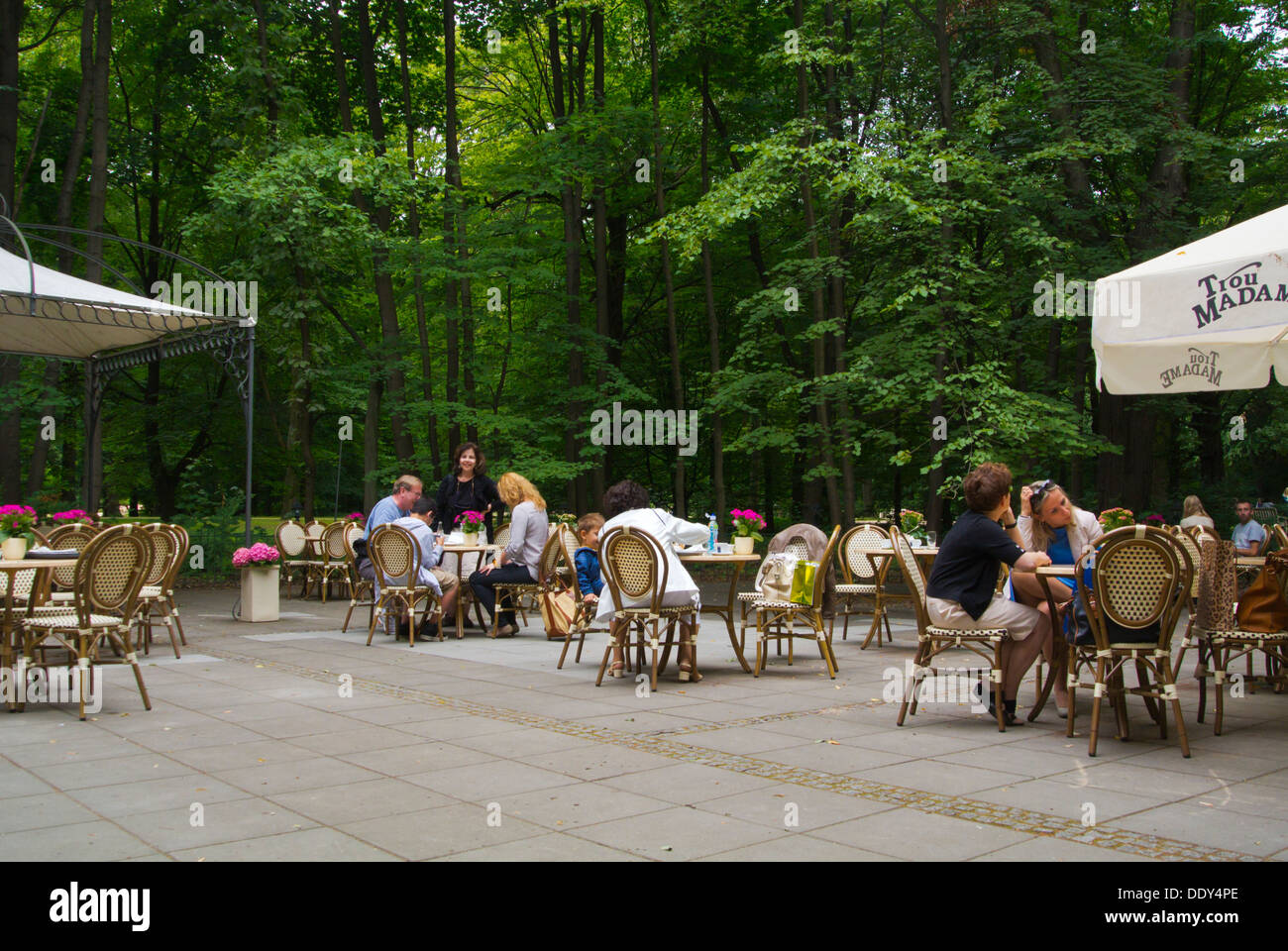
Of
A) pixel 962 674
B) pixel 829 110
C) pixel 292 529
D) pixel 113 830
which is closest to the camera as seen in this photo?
pixel 113 830

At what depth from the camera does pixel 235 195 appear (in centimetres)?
1631

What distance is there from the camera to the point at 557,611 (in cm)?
1069

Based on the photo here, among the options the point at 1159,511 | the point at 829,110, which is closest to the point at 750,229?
the point at 829,110

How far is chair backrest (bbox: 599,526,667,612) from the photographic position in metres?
7.71

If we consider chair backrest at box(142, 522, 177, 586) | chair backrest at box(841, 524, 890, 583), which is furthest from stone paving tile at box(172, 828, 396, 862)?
chair backrest at box(841, 524, 890, 583)

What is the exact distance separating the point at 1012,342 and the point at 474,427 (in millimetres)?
8738

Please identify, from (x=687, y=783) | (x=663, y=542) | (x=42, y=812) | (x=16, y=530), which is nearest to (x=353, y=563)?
(x=16, y=530)

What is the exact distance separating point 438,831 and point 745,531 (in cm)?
530

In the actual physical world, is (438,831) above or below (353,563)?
below

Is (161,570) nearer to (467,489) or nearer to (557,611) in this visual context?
(467,489)

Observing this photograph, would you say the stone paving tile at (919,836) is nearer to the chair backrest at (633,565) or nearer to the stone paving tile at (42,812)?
the stone paving tile at (42,812)

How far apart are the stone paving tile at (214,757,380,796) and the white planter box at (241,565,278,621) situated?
7.62m

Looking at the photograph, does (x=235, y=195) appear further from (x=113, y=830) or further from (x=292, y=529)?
(x=113, y=830)

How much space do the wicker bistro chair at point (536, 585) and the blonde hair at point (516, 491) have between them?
42cm
